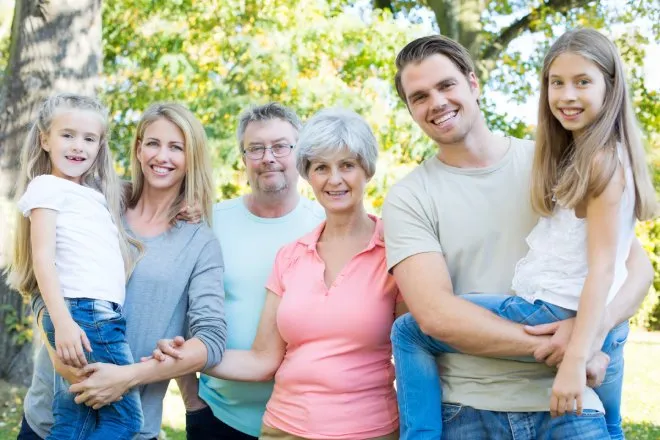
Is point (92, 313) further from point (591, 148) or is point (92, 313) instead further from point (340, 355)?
point (591, 148)

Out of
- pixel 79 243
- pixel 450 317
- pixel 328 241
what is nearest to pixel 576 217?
pixel 450 317

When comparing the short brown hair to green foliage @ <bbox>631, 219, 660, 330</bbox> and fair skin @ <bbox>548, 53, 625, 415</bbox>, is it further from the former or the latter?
green foliage @ <bbox>631, 219, 660, 330</bbox>

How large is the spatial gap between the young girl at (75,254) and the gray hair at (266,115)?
26.0 inches

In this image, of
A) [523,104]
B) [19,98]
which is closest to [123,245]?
[19,98]

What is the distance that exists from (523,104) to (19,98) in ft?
23.7

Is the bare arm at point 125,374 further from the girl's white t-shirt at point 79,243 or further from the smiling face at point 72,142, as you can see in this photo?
the smiling face at point 72,142

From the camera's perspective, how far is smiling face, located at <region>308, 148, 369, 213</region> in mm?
2939

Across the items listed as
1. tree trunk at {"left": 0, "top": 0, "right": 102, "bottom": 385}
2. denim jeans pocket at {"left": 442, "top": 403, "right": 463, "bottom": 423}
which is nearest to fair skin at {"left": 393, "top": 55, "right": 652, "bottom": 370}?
denim jeans pocket at {"left": 442, "top": 403, "right": 463, "bottom": 423}

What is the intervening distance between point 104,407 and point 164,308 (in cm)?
40

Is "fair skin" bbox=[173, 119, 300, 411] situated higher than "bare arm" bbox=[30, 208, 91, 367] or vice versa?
"fair skin" bbox=[173, 119, 300, 411]

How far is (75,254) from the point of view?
295 centimetres

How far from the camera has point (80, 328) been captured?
2.85 m

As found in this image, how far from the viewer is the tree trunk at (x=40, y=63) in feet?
20.7

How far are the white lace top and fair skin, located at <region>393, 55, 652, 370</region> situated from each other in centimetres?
9
